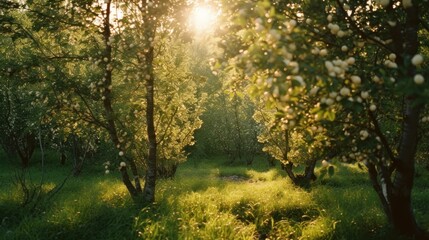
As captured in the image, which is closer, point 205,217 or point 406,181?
point 406,181

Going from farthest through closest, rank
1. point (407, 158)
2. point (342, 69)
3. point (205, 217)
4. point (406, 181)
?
point (205, 217)
point (406, 181)
point (407, 158)
point (342, 69)

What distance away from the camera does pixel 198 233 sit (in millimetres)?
8812

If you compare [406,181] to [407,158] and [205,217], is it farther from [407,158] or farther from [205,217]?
[205,217]

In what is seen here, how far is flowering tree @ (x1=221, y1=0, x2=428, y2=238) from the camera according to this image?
4246mm

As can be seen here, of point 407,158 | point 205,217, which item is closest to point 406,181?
point 407,158

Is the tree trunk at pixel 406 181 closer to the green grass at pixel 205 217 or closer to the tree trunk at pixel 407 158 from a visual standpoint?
the tree trunk at pixel 407 158

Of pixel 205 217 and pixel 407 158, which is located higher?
pixel 407 158

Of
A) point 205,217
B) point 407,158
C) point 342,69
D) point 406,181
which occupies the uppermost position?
point 342,69

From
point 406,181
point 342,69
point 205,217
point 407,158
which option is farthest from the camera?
point 205,217

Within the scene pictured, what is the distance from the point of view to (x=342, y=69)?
4504 millimetres

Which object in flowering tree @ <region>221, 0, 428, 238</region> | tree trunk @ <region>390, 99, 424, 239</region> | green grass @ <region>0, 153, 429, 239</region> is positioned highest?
flowering tree @ <region>221, 0, 428, 238</region>

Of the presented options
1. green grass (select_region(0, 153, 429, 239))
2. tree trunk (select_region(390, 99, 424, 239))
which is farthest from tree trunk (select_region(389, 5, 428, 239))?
green grass (select_region(0, 153, 429, 239))

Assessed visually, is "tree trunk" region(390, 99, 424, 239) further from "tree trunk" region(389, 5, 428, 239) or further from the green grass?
the green grass

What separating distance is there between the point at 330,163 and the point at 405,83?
6.65ft
